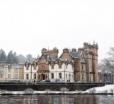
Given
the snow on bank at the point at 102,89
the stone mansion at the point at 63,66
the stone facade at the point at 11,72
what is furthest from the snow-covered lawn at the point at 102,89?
the stone facade at the point at 11,72

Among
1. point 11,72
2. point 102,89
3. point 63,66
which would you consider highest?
point 63,66

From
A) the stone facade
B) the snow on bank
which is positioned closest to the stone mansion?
the stone facade

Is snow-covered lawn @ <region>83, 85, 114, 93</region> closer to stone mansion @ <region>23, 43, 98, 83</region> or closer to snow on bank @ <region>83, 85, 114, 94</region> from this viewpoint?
snow on bank @ <region>83, 85, 114, 94</region>

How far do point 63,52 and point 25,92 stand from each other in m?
27.7

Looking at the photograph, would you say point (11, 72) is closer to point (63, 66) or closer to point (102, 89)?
point (63, 66)

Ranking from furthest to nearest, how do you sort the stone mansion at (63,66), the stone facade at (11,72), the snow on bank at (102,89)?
the stone facade at (11,72)
the stone mansion at (63,66)
the snow on bank at (102,89)

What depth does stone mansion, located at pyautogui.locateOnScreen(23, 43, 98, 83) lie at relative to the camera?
105312mm

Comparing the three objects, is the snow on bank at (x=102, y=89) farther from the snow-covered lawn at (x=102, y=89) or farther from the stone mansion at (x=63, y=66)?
the stone mansion at (x=63, y=66)

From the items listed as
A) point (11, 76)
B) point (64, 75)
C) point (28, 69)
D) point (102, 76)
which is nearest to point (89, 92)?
point (64, 75)

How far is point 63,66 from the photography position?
105125 mm

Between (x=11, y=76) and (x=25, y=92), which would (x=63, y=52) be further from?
(x=25, y=92)

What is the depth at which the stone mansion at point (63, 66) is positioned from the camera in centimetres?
10531

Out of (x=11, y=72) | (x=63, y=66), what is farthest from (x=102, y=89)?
(x=11, y=72)

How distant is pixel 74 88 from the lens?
295 feet
